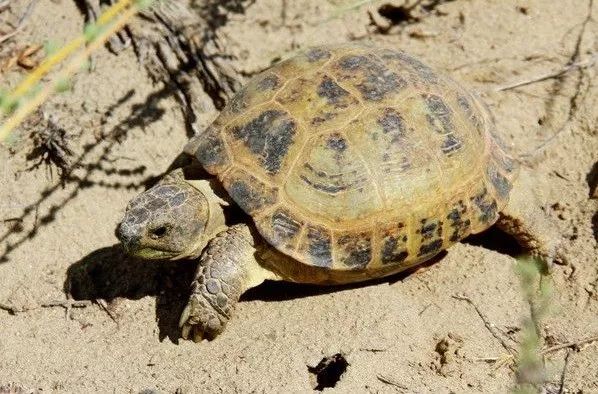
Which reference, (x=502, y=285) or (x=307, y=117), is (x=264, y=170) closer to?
(x=307, y=117)

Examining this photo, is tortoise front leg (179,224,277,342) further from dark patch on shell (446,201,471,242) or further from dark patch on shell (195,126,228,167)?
dark patch on shell (446,201,471,242)

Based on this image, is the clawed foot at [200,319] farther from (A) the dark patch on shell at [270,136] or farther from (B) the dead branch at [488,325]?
(B) the dead branch at [488,325]

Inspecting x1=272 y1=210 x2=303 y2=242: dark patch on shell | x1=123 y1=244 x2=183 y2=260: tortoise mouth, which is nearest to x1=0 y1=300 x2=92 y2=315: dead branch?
x1=123 y1=244 x2=183 y2=260: tortoise mouth

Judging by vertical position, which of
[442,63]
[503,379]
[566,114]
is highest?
[442,63]

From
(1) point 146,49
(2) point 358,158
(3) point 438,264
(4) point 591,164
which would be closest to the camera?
(2) point 358,158

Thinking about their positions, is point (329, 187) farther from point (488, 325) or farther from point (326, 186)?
point (488, 325)

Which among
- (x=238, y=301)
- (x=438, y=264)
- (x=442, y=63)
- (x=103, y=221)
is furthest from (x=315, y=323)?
(x=442, y=63)

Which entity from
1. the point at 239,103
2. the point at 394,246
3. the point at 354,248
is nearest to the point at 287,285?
the point at 354,248
